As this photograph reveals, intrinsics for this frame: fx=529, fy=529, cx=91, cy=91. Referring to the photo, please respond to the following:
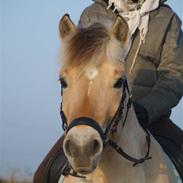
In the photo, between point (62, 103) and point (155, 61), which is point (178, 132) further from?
point (62, 103)

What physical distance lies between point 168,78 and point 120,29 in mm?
1224

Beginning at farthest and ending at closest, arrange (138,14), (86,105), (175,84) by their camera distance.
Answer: (138,14), (175,84), (86,105)

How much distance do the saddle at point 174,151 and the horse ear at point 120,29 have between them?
1327 millimetres

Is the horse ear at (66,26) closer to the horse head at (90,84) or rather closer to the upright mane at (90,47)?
the horse head at (90,84)

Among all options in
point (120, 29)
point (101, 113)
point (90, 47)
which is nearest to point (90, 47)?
point (90, 47)

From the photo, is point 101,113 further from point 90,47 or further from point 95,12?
point 95,12

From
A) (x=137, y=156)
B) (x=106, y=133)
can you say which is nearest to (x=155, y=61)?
(x=137, y=156)

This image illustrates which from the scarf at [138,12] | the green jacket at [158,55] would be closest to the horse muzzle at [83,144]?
the green jacket at [158,55]

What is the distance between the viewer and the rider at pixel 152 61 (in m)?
4.91

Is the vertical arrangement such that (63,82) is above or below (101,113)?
above

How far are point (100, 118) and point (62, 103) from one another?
36cm

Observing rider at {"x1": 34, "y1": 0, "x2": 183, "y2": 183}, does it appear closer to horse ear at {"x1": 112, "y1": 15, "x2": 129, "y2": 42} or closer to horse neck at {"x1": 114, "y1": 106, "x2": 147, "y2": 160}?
horse neck at {"x1": 114, "y1": 106, "x2": 147, "y2": 160}

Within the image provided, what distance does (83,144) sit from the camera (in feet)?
11.0

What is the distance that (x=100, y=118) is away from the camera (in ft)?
11.6
